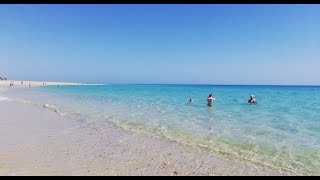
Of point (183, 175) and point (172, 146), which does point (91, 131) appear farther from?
point (183, 175)

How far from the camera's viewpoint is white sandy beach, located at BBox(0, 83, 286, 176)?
575 centimetres

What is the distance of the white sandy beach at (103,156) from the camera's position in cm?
575

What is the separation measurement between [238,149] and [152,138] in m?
2.68

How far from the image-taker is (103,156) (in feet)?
22.4

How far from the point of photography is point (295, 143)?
9016 mm

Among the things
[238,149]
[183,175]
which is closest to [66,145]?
[183,175]
